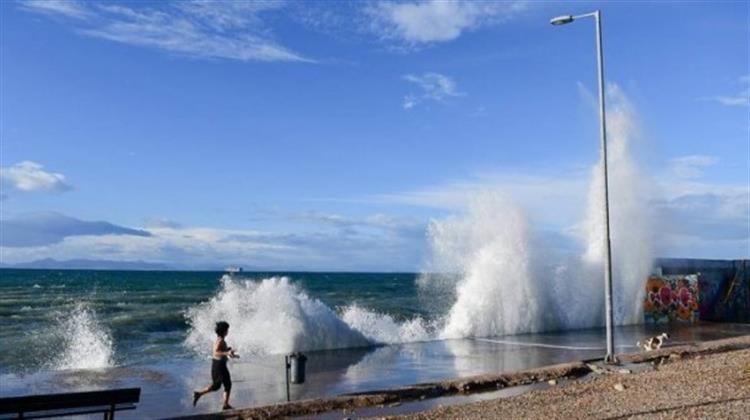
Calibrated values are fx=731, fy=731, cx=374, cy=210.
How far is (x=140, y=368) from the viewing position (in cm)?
1681

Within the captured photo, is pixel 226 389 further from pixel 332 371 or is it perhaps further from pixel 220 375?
pixel 332 371

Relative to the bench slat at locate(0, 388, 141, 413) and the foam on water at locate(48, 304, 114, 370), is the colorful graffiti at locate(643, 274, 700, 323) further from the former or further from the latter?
the bench slat at locate(0, 388, 141, 413)

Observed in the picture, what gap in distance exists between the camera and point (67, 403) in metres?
9.11

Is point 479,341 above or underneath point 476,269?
underneath

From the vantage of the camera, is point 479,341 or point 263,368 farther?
point 479,341

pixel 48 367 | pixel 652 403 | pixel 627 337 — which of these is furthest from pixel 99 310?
pixel 652 403

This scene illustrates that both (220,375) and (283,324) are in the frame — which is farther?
(283,324)

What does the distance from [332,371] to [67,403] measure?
7417 millimetres

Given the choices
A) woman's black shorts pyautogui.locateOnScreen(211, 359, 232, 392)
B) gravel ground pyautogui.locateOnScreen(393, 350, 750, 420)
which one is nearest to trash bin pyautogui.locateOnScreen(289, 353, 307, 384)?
woman's black shorts pyautogui.locateOnScreen(211, 359, 232, 392)

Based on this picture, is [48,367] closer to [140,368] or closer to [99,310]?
[140,368]

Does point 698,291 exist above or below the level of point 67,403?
above

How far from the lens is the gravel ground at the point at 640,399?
30.1 ft

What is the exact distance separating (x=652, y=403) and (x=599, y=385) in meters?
2.16

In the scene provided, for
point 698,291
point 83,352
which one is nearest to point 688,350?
point 698,291
